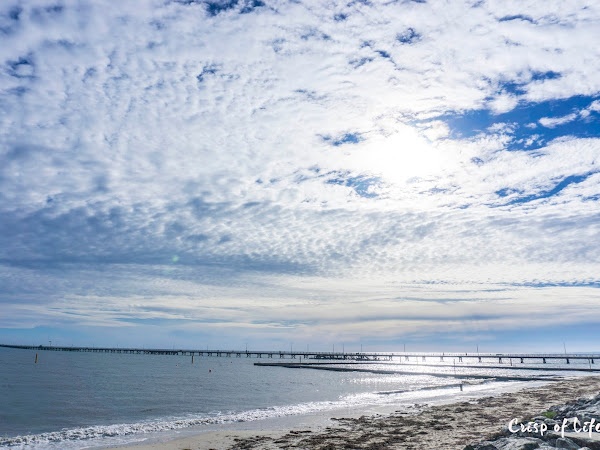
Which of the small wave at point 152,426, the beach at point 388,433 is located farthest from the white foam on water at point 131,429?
the beach at point 388,433

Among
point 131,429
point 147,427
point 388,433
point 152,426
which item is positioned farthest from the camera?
point 152,426

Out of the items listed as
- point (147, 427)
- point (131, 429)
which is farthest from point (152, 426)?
point (131, 429)

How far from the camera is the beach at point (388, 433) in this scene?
56.7 ft

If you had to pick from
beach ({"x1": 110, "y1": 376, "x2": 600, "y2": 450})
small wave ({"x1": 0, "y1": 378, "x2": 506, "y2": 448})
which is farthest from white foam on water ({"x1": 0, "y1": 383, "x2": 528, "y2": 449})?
beach ({"x1": 110, "y1": 376, "x2": 600, "y2": 450})

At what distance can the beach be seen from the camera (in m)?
17.3

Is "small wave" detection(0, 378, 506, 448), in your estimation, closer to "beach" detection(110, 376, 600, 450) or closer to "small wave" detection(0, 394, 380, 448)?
"small wave" detection(0, 394, 380, 448)

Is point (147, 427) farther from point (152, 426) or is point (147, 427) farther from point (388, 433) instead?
point (388, 433)

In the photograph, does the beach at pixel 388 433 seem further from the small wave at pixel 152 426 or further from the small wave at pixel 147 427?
the small wave at pixel 147 427

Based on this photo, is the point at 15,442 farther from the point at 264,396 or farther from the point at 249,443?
the point at 264,396

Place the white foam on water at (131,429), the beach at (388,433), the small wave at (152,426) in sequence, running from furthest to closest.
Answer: the small wave at (152,426) < the white foam on water at (131,429) < the beach at (388,433)

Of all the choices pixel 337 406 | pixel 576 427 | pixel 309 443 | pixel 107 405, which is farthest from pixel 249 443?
pixel 107 405

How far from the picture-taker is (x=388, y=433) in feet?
63.7

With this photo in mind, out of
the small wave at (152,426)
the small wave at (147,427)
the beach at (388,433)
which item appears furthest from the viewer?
the small wave at (147,427)

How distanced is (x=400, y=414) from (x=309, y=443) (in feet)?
34.1
